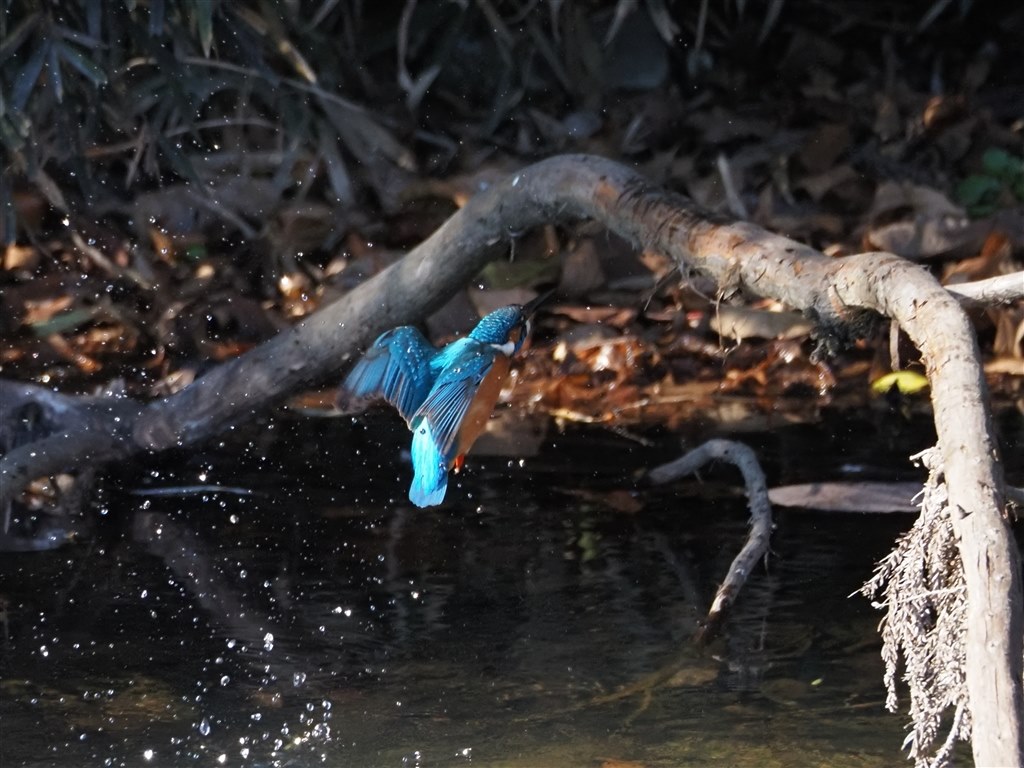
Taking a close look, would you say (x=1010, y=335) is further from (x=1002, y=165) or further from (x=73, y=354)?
(x=73, y=354)

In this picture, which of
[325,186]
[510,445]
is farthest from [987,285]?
[325,186]

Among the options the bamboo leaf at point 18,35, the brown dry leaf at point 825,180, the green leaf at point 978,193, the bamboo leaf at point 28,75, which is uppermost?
the brown dry leaf at point 825,180

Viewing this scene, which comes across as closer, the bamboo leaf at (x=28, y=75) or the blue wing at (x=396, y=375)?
the blue wing at (x=396, y=375)

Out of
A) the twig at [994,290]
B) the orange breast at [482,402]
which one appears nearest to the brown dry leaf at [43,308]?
the orange breast at [482,402]

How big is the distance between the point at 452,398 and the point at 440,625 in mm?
555

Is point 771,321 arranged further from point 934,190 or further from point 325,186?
point 325,186

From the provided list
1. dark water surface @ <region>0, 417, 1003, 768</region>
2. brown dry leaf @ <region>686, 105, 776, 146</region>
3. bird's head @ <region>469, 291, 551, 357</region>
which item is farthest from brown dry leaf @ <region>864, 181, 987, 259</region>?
bird's head @ <region>469, 291, 551, 357</region>

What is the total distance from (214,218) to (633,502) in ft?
9.11

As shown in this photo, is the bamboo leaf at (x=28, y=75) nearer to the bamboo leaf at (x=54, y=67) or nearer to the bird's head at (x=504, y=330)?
the bamboo leaf at (x=54, y=67)

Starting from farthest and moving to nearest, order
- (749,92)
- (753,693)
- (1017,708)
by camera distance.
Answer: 1. (749,92)
2. (753,693)
3. (1017,708)

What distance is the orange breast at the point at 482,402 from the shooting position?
10.0 feet

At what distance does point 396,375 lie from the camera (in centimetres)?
306

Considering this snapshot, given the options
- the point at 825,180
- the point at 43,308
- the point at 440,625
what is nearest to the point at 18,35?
the point at 43,308

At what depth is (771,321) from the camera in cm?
530
